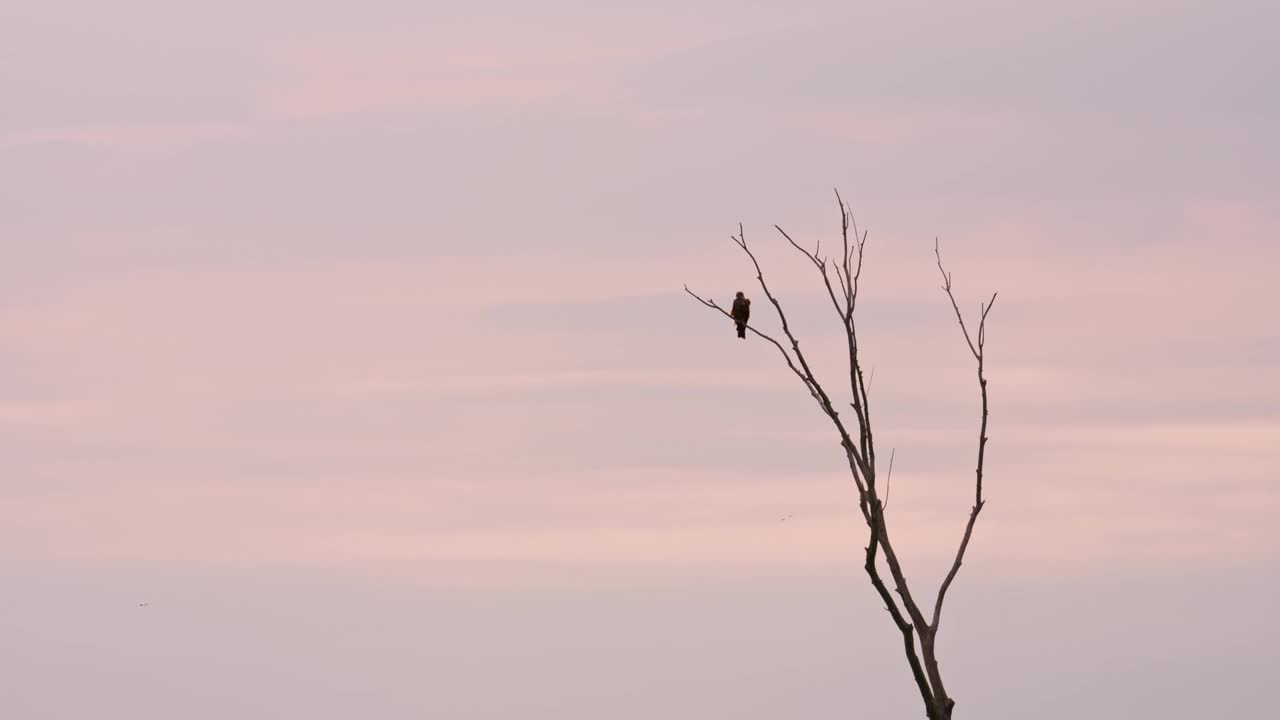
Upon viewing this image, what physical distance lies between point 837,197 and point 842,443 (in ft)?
6.83

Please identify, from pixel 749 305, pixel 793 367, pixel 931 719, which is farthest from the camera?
pixel 749 305

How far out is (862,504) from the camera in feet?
43.7

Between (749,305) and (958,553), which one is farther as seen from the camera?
(749,305)

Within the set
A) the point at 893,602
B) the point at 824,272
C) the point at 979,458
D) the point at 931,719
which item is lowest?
the point at 931,719

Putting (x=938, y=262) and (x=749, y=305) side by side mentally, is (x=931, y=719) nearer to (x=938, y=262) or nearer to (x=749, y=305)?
(x=938, y=262)

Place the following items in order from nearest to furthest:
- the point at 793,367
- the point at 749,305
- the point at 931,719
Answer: the point at 931,719 < the point at 793,367 < the point at 749,305

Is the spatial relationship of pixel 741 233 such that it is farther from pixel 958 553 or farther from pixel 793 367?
pixel 958 553

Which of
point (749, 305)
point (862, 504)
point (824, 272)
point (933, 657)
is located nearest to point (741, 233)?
point (824, 272)

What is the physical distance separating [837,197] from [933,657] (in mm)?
3779

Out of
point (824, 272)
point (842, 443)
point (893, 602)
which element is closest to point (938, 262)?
point (824, 272)

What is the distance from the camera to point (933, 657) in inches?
509

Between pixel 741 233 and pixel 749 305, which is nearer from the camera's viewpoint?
pixel 741 233

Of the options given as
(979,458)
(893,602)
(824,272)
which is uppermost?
(824,272)

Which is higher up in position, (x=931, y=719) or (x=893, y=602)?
(x=893, y=602)
